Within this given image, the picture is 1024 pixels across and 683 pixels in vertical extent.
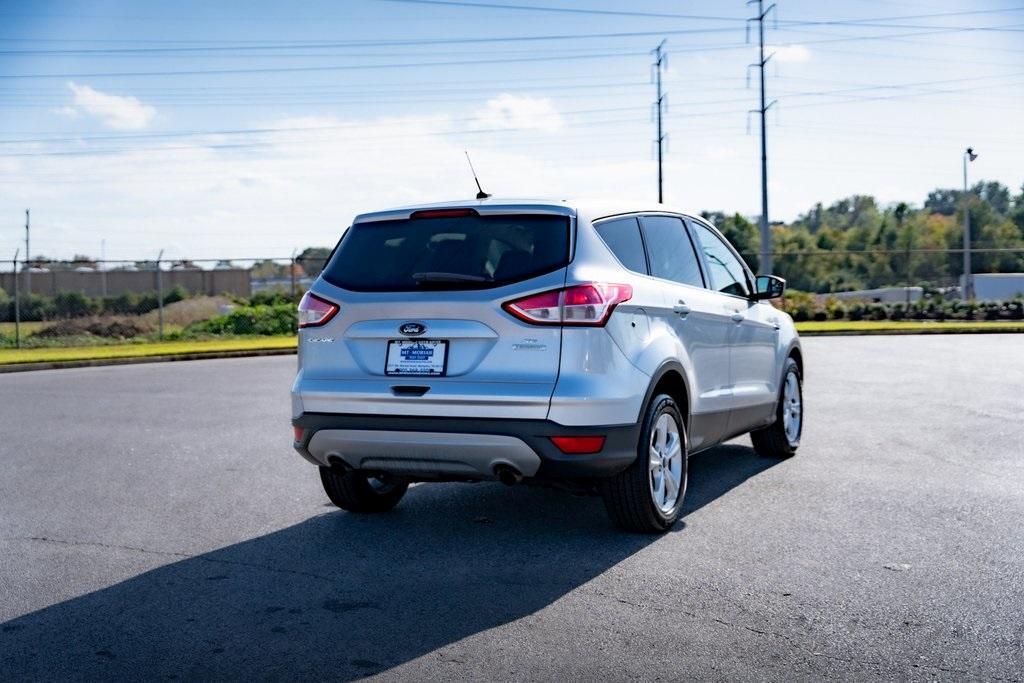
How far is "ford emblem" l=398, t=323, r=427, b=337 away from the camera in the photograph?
629 cm

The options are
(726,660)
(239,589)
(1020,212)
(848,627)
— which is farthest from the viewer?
(1020,212)

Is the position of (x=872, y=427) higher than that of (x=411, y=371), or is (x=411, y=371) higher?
(x=411, y=371)

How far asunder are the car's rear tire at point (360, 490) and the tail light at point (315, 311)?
94 cm

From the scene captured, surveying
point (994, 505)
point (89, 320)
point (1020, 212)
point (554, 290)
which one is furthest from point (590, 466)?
point (1020, 212)

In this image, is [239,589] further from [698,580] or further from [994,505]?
[994,505]

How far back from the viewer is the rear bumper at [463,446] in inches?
239

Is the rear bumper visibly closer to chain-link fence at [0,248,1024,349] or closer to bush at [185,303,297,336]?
chain-link fence at [0,248,1024,349]

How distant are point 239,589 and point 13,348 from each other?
2561 cm

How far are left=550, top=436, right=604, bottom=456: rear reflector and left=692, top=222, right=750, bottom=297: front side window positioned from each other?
2.29 meters

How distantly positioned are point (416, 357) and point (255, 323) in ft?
88.7

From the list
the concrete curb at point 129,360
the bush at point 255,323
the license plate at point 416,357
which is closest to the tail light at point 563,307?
the license plate at point 416,357

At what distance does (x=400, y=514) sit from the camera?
741 cm

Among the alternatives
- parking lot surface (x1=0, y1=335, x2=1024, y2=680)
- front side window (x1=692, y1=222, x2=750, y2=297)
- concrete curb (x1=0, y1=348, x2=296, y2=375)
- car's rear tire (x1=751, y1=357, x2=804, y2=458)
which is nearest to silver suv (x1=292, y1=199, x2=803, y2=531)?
parking lot surface (x1=0, y1=335, x2=1024, y2=680)

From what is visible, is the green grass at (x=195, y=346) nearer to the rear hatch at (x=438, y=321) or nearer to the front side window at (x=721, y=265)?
the front side window at (x=721, y=265)
